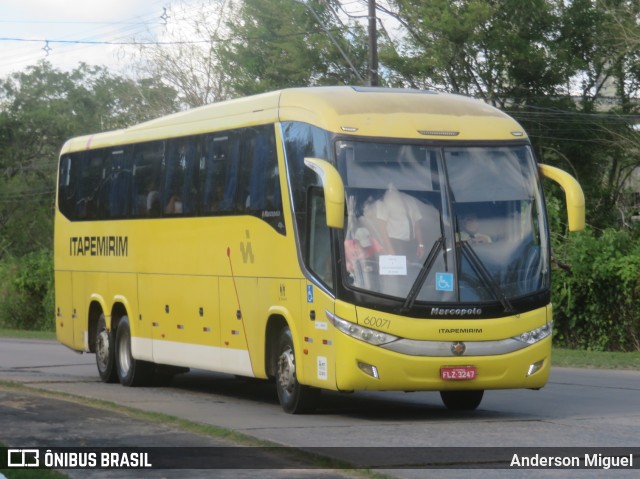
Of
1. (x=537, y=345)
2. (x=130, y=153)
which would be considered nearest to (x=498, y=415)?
(x=537, y=345)

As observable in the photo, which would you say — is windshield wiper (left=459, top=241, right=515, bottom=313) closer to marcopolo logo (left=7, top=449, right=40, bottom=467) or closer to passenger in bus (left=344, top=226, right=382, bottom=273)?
passenger in bus (left=344, top=226, right=382, bottom=273)

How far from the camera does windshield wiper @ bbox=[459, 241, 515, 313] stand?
13.6 meters

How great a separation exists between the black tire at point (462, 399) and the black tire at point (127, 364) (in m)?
5.46

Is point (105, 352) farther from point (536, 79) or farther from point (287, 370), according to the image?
point (536, 79)

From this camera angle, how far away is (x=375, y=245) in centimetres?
1351

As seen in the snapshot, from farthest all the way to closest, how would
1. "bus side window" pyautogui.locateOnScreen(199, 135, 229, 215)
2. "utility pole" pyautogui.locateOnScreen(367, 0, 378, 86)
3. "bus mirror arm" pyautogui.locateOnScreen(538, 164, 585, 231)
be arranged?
1. "utility pole" pyautogui.locateOnScreen(367, 0, 378, 86)
2. "bus side window" pyautogui.locateOnScreen(199, 135, 229, 215)
3. "bus mirror arm" pyautogui.locateOnScreen(538, 164, 585, 231)

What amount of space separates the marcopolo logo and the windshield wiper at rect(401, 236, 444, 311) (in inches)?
168

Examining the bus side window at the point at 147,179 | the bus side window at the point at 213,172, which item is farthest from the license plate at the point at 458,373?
the bus side window at the point at 147,179

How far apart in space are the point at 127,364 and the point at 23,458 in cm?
933

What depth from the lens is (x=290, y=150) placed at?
48.0 feet

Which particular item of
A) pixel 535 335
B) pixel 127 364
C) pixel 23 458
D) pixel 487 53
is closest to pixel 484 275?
pixel 535 335

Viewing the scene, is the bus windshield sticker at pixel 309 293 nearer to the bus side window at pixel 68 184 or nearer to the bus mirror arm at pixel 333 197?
the bus mirror arm at pixel 333 197

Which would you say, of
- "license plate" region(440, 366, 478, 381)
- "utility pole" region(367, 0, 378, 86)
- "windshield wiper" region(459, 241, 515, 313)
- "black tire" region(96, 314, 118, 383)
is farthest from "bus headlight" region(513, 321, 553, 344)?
"utility pole" region(367, 0, 378, 86)

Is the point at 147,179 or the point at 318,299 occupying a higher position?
the point at 147,179
